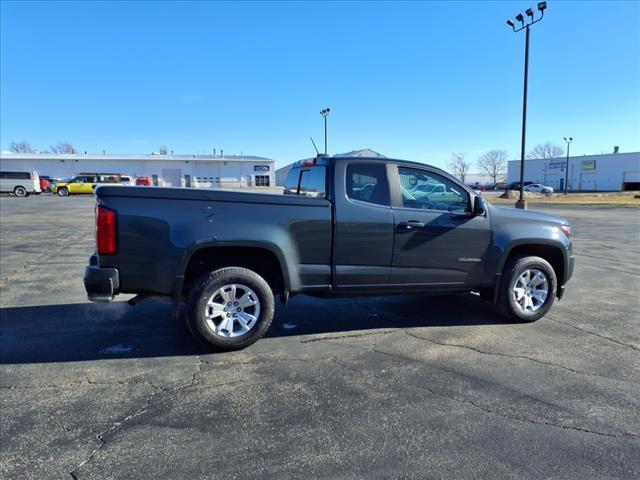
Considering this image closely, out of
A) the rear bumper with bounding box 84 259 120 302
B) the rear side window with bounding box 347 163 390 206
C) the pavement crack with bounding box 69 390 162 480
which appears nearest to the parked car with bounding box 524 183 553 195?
the rear side window with bounding box 347 163 390 206

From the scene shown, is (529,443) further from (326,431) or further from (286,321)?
(286,321)

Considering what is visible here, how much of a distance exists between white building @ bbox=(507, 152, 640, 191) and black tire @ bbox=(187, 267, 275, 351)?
3204 inches

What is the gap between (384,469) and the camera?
2725mm

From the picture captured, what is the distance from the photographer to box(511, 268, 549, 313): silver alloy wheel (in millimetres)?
5527

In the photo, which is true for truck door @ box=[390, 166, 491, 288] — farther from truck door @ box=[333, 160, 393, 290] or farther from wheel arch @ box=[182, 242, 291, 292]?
wheel arch @ box=[182, 242, 291, 292]

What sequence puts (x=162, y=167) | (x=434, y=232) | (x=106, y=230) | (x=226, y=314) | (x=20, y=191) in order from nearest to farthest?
(x=106, y=230), (x=226, y=314), (x=434, y=232), (x=20, y=191), (x=162, y=167)

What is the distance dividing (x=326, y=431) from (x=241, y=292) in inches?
72.1

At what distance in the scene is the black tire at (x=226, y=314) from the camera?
4363mm

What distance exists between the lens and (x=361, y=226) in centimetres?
484

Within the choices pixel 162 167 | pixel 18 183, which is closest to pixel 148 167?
pixel 162 167

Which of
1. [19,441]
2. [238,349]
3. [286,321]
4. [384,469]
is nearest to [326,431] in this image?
[384,469]

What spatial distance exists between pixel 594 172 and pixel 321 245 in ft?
290

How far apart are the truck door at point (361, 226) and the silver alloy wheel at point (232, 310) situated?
3.04 ft

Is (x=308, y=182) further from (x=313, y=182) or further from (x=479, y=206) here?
(x=479, y=206)
